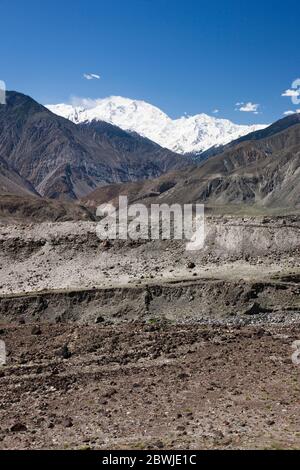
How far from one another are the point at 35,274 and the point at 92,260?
538cm

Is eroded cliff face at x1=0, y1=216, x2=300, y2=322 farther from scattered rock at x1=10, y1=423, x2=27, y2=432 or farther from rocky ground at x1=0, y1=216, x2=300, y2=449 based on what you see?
scattered rock at x1=10, y1=423, x2=27, y2=432

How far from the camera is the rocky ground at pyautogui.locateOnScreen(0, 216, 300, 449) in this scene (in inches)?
727

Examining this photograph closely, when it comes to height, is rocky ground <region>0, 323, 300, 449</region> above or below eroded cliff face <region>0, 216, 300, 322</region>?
below

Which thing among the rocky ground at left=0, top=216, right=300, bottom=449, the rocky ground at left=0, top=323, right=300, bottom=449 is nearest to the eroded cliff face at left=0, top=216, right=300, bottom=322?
the rocky ground at left=0, top=216, right=300, bottom=449

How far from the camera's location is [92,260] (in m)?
50.0

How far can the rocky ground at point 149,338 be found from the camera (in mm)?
18469

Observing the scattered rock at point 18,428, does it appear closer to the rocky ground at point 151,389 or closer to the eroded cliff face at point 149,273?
the rocky ground at point 151,389

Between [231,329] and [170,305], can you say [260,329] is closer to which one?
[231,329]

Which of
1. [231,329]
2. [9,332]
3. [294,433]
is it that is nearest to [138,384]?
[294,433]

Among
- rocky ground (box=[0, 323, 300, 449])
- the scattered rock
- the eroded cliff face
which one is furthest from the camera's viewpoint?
the eroded cliff face

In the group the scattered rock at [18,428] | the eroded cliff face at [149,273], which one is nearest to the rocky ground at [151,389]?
the scattered rock at [18,428]

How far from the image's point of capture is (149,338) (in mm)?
30406

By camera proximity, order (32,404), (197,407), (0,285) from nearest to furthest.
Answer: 1. (197,407)
2. (32,404)
3. (0,285)

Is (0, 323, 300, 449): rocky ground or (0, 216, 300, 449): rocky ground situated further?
(0, 216, 300, 449): rocky ground
